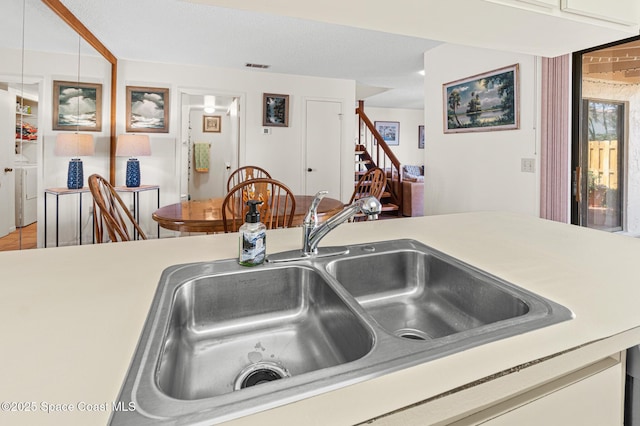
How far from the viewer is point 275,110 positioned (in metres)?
5.07

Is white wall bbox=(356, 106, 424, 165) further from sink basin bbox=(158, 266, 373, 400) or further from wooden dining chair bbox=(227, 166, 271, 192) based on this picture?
sink basin bbox=(158, 266, 373, 400)

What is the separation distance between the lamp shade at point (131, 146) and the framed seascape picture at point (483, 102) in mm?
3587

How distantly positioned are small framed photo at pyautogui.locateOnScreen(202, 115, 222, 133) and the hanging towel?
1.18 feet

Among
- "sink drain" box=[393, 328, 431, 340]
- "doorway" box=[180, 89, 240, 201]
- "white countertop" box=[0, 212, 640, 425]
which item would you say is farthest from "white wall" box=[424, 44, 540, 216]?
"doorway" box=[180, 89, 240, 201]

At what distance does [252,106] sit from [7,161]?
3271 millimetres

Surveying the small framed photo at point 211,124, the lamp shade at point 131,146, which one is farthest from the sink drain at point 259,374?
the small framed photo at point 211,124

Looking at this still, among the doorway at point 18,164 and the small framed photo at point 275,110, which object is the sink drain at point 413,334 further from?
the small framed photo at point 275,110

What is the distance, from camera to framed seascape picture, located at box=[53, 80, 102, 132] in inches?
114

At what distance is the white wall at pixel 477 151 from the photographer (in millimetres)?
2914

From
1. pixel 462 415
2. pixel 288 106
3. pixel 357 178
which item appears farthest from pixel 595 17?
pixel 357 178

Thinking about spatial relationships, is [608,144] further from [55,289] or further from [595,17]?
[55,289]

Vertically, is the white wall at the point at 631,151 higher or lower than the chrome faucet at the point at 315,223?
higher

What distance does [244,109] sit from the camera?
4941mm

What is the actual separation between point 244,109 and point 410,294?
4.48 metres
